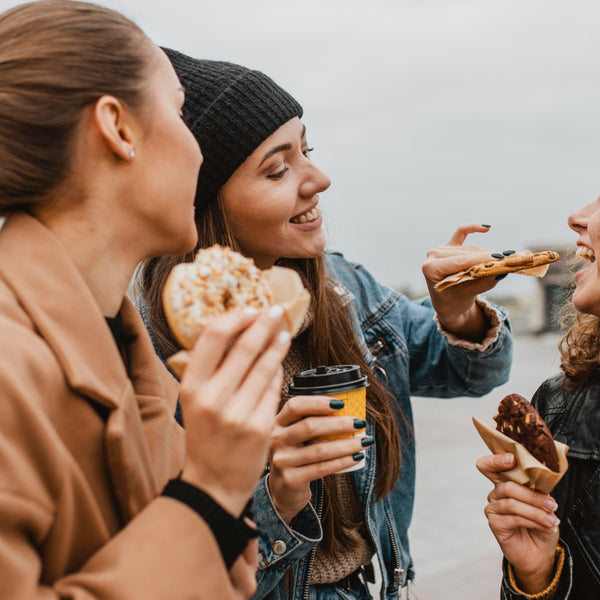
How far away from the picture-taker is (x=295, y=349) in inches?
113

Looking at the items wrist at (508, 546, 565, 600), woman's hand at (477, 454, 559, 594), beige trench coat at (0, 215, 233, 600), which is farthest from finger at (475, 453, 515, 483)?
beige trench coat at (0, 215, 233, 600)

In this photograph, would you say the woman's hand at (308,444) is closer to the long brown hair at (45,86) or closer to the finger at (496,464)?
the finger at (496,464)

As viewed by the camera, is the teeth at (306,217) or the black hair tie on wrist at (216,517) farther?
the teeth at (306,217)

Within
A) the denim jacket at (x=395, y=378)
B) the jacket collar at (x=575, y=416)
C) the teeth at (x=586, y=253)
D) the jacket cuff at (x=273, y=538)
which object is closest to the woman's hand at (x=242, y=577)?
the jacket cuff at (x=273, y=538)

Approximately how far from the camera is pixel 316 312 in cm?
280

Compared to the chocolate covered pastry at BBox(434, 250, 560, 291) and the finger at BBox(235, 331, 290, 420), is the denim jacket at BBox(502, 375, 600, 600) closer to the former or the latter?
the chocolate covered pastry at BBox(434, 250, 560, 291)

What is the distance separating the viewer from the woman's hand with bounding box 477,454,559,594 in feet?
6.70

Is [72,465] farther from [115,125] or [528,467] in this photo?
[528,467]

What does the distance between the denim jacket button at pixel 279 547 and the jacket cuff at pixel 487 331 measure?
44.8 inches

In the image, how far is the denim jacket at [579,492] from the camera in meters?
2.22

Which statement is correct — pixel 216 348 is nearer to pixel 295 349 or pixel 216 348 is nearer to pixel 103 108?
pixel 103 108

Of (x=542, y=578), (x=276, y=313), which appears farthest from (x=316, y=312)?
(x=276, y=313)

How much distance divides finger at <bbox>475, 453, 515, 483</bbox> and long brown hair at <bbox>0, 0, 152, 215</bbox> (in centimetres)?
151

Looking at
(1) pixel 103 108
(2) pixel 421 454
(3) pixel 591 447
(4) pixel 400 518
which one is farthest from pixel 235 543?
(2) pixel 421 454
